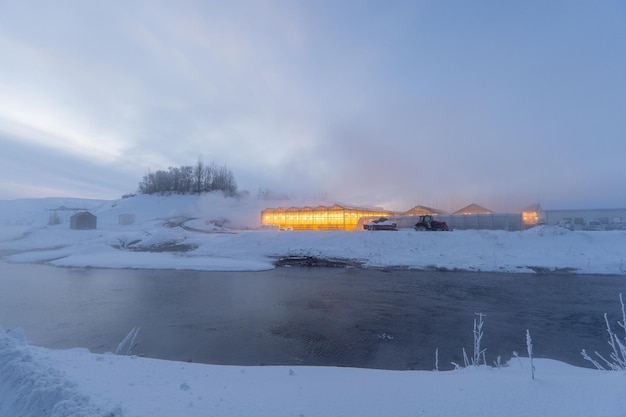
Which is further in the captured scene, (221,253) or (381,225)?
(381,225)

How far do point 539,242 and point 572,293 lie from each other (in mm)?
12257

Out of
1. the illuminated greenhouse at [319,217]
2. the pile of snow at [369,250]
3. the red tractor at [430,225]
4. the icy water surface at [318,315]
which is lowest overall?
the icy water surface at [318,315]

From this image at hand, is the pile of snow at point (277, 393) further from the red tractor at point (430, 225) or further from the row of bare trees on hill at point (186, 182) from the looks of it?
the row of bare trees on hill at point (186, 182)

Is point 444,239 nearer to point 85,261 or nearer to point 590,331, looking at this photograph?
point 590,331

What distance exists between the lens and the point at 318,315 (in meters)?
12.5

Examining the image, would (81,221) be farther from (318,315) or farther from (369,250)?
(318,315)

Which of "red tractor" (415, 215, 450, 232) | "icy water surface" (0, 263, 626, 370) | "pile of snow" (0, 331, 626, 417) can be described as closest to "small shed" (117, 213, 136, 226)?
"icy water surface" (0, 263, 626, 370)

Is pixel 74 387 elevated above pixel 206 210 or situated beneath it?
situated beneath

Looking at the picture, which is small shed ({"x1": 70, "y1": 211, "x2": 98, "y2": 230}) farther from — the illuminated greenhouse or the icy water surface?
the icy water surface

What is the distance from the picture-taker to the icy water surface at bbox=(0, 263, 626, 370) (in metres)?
8.95

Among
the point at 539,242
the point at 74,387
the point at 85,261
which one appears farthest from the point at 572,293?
the point at 85,261

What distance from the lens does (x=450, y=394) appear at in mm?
4051

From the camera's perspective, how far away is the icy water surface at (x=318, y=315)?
895 cm

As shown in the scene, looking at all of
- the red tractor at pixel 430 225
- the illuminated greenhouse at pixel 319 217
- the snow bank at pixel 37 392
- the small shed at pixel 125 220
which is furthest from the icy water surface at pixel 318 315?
the small shed at pixel 125 220
